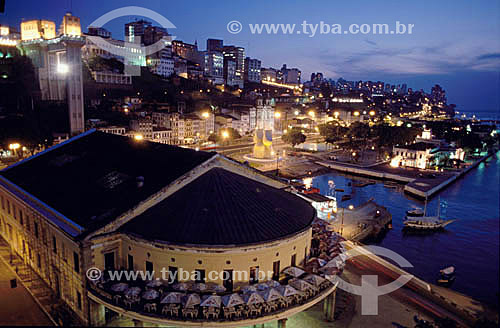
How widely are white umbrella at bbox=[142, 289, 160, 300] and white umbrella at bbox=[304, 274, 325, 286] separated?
10718 millimetres

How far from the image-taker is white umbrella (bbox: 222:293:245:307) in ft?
74.7

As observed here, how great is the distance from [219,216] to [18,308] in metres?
18.4

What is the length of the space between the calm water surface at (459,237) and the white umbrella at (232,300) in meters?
13.9

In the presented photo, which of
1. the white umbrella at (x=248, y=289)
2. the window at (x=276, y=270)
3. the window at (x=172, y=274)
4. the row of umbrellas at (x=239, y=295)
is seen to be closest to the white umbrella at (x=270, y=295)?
the row of umbrellas at (x=239, y=295)

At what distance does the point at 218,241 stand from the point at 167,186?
6.87 m

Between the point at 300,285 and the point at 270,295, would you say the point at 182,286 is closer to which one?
the point at 270,295

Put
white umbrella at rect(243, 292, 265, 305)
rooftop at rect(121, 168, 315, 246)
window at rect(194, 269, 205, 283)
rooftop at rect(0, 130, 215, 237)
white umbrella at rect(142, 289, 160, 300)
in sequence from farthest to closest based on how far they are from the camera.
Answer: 1. rooftop at rect(0, 130, 215, 237)
2. rooftop at rect(121, 168, 315, 246)
3. window at rect(194, 269, 205, 283)
4. white umbrella at rect(142, 289, 160, 300)
5. white umbrella at rect(243, 292, 265, 305)

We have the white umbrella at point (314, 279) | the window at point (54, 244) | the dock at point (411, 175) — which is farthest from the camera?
the dock at point (411, 175)

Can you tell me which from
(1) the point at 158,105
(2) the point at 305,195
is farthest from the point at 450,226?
(1) the point at 158,105

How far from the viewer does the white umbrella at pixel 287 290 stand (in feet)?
79.1

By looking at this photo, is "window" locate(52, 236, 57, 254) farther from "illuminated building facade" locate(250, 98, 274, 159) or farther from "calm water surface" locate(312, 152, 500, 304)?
"illuminated building facade" locate(250, 98, 274, 159)

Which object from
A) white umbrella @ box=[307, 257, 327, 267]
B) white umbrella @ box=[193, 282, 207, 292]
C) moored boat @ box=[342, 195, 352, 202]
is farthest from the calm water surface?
white umbrella @ box=[193, 282, 207, 292]

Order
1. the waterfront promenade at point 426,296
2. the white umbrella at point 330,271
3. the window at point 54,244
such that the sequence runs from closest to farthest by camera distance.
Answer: the white umbrella at point 330,271
the waterfront promenade at point 426,296
the window at point 54,244

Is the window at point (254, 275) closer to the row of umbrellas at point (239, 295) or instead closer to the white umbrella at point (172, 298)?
the row of umbrellas at point (239, 295)
